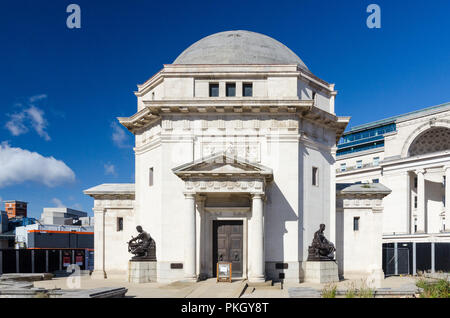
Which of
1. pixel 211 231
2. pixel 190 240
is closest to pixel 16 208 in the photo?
pixel 211 231

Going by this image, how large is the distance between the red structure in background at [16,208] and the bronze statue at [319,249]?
110320 mm

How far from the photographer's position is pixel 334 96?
38.4m

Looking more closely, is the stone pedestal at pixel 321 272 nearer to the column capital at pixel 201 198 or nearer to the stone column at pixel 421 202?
the column capital at pixel 201 198

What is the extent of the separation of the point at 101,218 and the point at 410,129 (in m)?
55.7

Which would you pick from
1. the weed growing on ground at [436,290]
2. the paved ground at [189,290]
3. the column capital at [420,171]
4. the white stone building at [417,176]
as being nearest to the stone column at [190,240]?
the paved ground at [189,290]

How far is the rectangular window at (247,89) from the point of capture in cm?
3391

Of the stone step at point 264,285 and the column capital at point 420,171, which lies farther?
the column capital at point 420,171

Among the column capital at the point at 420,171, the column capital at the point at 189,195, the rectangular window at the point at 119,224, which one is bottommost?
the rectangular window at the point at 119,224

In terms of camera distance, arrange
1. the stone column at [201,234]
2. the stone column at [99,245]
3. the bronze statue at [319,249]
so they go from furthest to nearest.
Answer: the stone column at [99,245] → the bronze statue at [319,249] → the stone column at [201,234]

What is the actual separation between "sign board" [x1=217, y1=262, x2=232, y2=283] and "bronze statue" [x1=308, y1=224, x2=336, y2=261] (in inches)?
253

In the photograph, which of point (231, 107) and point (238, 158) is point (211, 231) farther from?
point (231, 107)

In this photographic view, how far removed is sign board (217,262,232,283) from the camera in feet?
97.0
